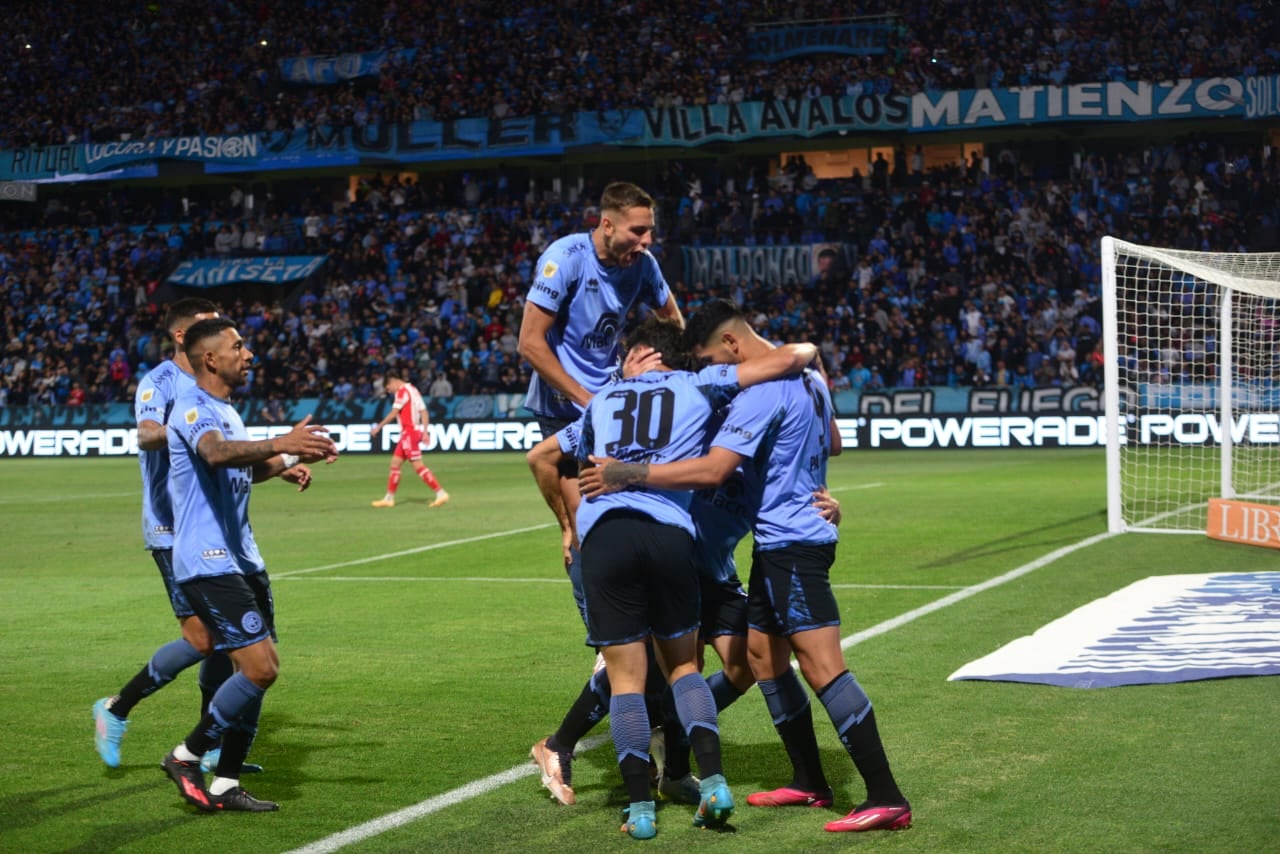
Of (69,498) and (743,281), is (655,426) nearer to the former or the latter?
(69,498)

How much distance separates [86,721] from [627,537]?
3878mm

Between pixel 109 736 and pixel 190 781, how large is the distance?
0.87m

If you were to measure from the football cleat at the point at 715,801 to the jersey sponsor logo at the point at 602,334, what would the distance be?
2131 mm

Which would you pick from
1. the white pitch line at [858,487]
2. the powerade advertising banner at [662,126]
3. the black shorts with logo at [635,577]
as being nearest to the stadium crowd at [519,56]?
the powerade advertising banner at [662,126]

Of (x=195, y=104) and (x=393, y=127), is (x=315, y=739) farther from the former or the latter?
(x=195, y=104)

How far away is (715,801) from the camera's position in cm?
551

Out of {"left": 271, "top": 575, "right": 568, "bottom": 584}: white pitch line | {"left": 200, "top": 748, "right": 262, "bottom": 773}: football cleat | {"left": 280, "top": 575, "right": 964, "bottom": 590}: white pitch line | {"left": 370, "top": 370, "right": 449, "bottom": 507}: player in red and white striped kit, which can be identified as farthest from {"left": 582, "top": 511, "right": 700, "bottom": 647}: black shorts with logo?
{"left": 370, "top": 370, "right": 449, "bottom": 507}: player in red and white striped kit

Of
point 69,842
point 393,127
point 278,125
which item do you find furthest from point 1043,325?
point 69,842

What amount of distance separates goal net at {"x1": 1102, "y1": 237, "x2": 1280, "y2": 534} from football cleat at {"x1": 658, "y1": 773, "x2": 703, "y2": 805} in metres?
10.3

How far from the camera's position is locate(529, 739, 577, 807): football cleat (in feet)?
20.2

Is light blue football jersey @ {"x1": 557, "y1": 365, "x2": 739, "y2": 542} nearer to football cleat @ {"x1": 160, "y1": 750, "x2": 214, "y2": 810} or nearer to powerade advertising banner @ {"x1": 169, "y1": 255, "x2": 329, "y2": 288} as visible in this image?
football cleat @ {"x1": 160, "y1": 750, "x2": 214, "y2": 810}

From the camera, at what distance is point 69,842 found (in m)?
5.68

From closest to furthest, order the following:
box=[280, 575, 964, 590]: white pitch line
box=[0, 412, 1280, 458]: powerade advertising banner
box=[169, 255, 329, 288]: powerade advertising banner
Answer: box=[280, 575, 964, 590]: white pitch line → box=[0, 412, 1280, 458]: powerade advertising banner → box=[169, 255, 329, 288]: powerade advertising banner

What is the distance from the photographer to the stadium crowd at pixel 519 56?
132 feet
